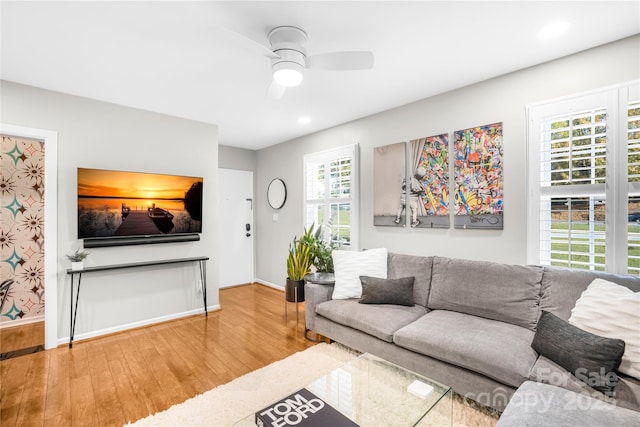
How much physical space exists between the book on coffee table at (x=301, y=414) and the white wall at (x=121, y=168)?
272cm

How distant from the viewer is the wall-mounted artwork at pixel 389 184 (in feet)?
11.1

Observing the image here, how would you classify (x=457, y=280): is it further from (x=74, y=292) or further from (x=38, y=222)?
(x=38, y=222)

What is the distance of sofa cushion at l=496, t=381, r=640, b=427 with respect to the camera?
1.25 metres

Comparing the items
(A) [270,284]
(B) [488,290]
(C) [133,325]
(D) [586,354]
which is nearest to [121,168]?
(C) [133,325]

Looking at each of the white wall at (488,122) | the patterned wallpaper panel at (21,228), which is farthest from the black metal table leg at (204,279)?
the white wall at (488,122)

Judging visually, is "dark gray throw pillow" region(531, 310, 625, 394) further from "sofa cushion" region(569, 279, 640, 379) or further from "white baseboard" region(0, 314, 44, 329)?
"white baseboard" region(0, 314, 44, 329)

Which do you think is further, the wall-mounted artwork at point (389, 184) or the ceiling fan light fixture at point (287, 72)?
the wall-mounted artwork at point (389, 184)

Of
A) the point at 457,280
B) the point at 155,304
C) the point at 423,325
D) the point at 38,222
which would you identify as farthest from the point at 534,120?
the point at 38,222

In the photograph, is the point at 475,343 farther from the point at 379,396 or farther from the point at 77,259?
the point at 77,259

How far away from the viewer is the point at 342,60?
196 centimetres

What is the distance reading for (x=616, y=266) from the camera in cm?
215

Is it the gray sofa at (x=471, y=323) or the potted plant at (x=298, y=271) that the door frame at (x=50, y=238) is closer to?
→ the potted plant at (x=298, y=271)

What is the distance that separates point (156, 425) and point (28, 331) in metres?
2.77

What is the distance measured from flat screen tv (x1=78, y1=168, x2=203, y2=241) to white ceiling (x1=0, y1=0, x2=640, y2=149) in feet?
2.83
